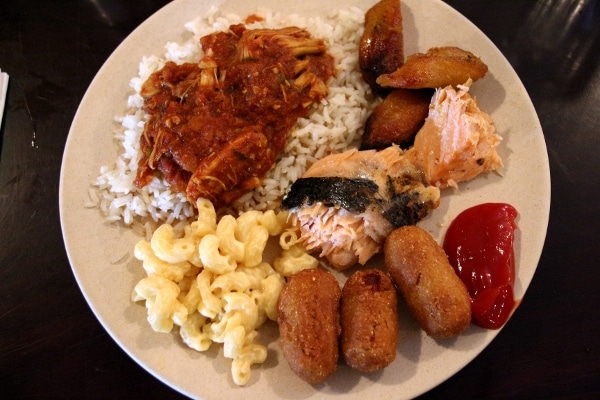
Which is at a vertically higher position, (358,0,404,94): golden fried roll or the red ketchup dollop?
(358,0,404,94): golden fried roll

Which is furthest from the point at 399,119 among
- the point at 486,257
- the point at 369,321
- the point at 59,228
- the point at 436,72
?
the point at 59,228

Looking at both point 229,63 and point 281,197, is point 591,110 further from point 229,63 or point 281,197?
point 229,63

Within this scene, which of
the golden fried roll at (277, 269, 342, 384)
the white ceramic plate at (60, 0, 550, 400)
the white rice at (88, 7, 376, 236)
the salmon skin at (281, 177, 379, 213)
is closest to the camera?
the golden fried roll at (277, 269, 342, 384)

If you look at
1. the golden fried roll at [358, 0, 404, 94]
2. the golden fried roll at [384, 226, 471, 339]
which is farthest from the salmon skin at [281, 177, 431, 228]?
the golden fried roll at [358, 0, 404, 94]

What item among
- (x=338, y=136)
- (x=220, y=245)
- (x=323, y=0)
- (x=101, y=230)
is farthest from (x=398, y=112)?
(x=101, y=230)

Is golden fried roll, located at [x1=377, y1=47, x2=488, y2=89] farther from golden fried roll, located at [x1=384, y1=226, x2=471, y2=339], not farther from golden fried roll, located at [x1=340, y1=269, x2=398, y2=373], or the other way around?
golden fried roll, located at [x1=340, y1=269, x2=398, y2=373]

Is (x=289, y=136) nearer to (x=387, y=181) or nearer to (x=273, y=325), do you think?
(x=387, y=181)
